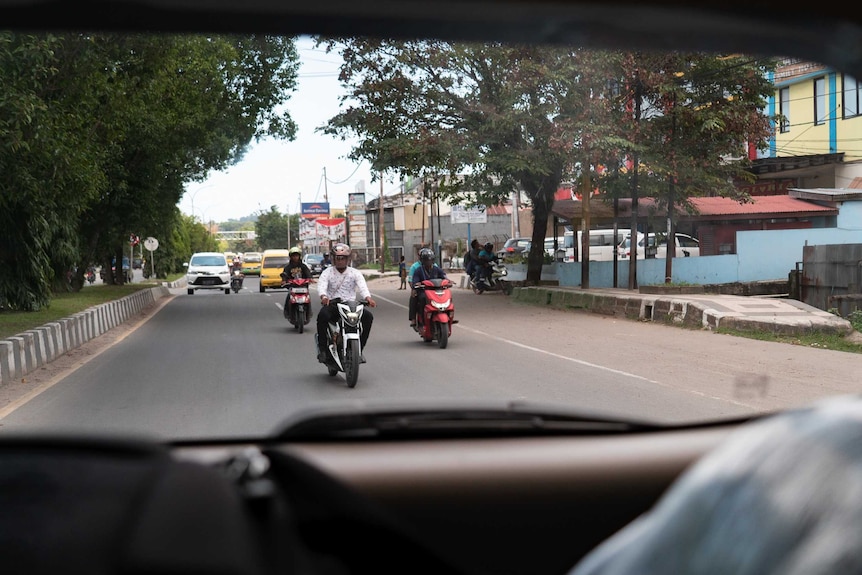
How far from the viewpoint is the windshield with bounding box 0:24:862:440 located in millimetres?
7664

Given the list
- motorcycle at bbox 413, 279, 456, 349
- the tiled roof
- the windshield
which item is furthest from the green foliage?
the tiled roof

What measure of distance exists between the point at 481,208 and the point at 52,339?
1743 centimetres

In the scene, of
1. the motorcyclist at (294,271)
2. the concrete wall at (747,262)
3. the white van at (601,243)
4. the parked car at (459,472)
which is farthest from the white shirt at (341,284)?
the white van at (601,243)

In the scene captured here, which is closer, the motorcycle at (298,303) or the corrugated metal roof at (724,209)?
the motorcycle at (298,303)

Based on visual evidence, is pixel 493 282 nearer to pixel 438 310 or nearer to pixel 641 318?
pixel 641 318

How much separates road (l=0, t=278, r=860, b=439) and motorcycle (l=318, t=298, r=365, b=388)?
7.4 inches

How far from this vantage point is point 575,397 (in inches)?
359

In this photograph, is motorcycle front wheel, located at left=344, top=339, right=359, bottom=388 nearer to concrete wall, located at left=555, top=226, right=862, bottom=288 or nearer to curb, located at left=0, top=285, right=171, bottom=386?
curb, located at left=0, top=285, right=171, bottom=386

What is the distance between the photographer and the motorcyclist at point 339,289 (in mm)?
11273

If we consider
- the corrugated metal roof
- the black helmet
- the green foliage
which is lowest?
the black helmet

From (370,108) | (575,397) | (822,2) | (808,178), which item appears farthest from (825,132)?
(822,2)

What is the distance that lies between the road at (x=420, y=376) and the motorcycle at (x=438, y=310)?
0.23 metres

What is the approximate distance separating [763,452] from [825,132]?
3475 cm

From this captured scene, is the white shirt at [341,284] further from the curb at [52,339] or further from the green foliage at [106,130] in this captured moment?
the curb at [52,339]
